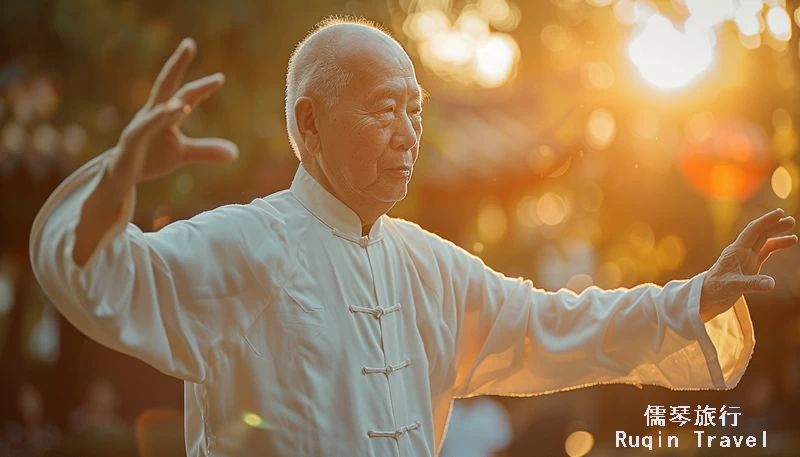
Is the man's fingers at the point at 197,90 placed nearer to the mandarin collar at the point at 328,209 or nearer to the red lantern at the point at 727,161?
the mandarin collar at the point at 328,209

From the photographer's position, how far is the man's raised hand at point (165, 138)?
1.77 metres

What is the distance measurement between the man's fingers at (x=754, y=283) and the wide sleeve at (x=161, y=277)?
1.30 metres

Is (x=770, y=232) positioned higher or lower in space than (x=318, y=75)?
lower

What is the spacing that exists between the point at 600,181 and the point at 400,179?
6.19m

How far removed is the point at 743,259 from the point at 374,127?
1144mm

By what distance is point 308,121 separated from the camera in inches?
98.8

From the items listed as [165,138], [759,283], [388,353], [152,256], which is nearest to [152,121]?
[165,138]

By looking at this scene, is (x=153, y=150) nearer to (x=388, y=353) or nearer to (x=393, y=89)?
(x=393, y=89)

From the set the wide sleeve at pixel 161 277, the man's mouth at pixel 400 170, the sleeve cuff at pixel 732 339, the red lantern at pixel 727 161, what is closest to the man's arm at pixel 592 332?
the sleeve cuff at pixel 732 339

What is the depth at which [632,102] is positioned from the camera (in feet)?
26.2

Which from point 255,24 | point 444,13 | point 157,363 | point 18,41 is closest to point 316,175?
point 157,363

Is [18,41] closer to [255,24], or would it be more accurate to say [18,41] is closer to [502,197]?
[255,24]

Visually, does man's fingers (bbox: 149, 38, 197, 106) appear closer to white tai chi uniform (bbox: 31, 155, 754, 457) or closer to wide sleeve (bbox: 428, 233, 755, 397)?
white tai chi uniform (bbox: 31, 155, 754, 457)

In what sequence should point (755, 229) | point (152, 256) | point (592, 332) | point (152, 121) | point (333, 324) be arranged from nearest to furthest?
point (152, 121)
point (152, 256)
point (333, 324)
point (755, 229)
point (592, 332)
